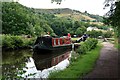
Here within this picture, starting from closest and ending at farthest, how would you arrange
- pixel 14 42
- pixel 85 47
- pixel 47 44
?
pixel 85 47
pixel 47 44
pixel 14 42

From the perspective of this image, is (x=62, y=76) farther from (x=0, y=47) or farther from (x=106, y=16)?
(x=0, y=47)

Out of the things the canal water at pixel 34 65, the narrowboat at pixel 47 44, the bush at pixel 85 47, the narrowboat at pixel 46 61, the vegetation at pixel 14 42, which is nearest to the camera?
the canal water at pixel 34 65

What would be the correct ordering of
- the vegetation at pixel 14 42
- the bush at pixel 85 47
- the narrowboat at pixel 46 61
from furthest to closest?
1. the vegetation at pixel 14 42
2. the bush at pixel 85 47
3. the narrowboat at pixel 46 61

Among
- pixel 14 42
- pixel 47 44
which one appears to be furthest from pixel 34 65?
pixel 14 42

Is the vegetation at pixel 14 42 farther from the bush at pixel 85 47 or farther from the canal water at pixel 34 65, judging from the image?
the bush at pixel 85 47

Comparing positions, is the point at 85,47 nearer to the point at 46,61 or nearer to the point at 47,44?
the point at 46,61

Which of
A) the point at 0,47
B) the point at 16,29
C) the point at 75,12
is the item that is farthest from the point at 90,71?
the point at 75,12

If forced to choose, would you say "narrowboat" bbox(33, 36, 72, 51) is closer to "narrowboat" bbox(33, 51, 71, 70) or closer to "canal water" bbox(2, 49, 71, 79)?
"canal water" bbox(2, 49, 71, 79)

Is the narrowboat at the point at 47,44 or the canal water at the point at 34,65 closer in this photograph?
the canal water at the point at 34,65

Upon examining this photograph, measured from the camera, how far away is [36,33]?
49.6 m

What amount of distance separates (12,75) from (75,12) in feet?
400

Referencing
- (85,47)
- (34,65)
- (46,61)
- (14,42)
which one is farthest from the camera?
(14,42)

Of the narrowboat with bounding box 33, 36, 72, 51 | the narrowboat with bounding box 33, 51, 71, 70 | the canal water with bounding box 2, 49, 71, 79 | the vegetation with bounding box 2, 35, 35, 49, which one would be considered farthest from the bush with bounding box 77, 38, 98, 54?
the vegetation with bounding box 2, 35, 35, 49

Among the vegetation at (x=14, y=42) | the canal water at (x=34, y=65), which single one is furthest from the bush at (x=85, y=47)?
the vegetation at (x=14, y=42)
